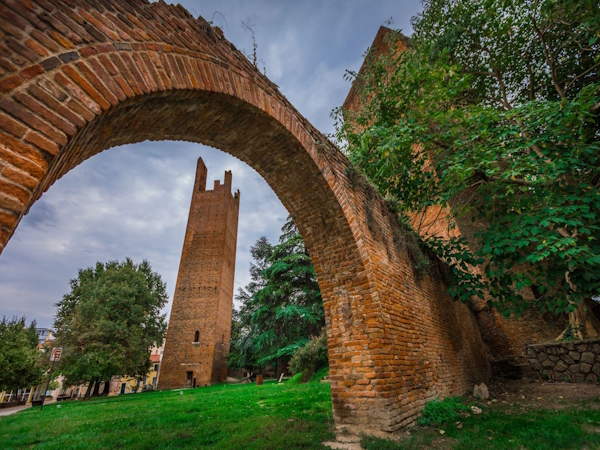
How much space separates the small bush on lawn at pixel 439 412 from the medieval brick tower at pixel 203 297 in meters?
18.9

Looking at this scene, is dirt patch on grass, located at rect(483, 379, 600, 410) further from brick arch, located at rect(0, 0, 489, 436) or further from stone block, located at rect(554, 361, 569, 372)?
brick arch, located at rect(0, 0, 489, 436)

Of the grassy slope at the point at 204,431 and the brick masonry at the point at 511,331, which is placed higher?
the brick masonry at the point at 511,331

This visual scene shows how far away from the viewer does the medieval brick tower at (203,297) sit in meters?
20.5

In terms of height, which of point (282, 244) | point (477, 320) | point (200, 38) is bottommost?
point (477, 320)

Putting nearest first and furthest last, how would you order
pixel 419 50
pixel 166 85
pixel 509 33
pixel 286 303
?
1. pixel 166 85
2. pixel 419 50
3. pixel 509 33
4. pixel 286 303

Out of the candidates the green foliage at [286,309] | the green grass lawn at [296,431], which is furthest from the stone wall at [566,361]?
the green foliage at [286,309]

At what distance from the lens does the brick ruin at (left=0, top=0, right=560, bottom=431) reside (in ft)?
5.22

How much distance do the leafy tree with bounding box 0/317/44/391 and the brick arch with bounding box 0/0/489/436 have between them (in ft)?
A: 70.9

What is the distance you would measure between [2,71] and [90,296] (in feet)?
69.4

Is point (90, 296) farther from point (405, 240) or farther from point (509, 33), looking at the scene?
point (509, 33)

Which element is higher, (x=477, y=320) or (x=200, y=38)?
(x=200, y=38)

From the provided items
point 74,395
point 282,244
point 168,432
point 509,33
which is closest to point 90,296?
point 282,244

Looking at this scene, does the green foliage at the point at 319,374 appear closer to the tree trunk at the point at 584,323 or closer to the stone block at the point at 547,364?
the stone block at the point at 547,364

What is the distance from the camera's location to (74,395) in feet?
83.1
